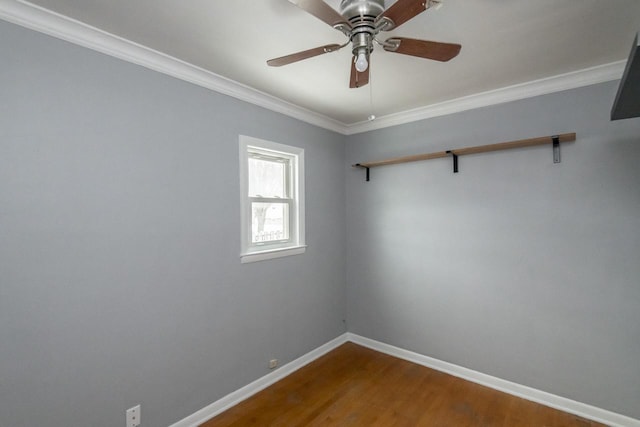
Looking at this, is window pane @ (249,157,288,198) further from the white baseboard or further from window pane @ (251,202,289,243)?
the white baseboard

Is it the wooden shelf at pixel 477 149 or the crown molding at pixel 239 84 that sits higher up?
the crown molding at pixel 239 84

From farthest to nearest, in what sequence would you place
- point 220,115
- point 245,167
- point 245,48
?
1. point 245,167
2. point 220,115
3. point 245,48

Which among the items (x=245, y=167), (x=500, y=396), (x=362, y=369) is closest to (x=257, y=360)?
(x=362, y=369)

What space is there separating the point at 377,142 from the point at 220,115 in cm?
179

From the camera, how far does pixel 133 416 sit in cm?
191

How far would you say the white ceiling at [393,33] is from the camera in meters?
1.58

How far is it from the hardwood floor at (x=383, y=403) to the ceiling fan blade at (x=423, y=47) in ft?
8.07

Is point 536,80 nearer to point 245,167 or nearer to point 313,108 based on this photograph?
point 313,108

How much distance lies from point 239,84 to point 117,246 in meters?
1.53

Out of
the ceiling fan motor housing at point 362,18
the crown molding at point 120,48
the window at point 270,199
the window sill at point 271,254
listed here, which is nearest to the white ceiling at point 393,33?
the crown molding at point 120,48

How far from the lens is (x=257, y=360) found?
8.79 ft

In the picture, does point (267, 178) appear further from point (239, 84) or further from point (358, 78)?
point (358, 78)

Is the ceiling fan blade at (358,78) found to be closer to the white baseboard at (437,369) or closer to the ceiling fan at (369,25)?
the ceiling fan at (369,25)

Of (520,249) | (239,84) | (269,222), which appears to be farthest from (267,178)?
(520,249)
